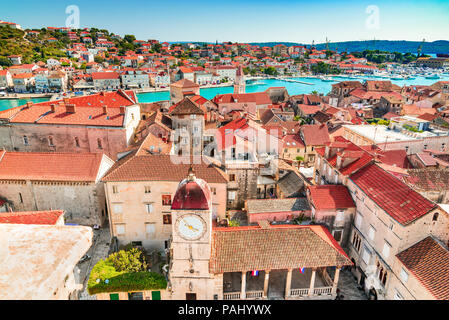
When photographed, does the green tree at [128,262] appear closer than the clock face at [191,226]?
No

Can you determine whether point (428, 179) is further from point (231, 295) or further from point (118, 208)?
point (118, 208)

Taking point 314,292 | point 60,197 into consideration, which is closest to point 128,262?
point 60,197

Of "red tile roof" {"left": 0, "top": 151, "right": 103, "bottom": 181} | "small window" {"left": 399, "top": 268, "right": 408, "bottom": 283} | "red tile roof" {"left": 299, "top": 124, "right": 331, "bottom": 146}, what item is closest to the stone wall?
"red tile roof" {"left": 0, "top": 151, "right": 103, "bottom": 181}

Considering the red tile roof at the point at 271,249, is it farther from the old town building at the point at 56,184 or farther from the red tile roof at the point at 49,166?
the red tile roof at the point at 49,166

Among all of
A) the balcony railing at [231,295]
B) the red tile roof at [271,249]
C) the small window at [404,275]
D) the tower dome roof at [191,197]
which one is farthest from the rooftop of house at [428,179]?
the tower dome roof at [191,197]

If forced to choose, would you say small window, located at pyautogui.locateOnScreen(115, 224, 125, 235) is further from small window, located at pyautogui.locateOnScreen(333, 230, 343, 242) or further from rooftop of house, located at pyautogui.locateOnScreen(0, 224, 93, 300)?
rooftop of house, located at pyautogui.locateOnScreen(0, 224, 93, 300)

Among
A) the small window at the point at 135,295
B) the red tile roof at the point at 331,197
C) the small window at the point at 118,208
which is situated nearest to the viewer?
the small window at the point at 135,295
